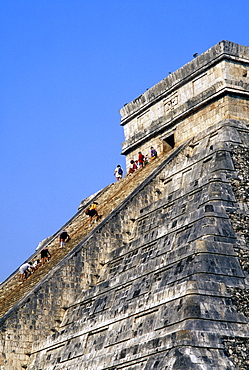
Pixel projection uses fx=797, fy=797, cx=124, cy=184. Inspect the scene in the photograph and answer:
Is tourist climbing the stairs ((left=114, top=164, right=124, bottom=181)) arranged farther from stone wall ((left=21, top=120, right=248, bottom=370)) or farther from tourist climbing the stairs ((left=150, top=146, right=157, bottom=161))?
stone wall ((left=21, top=120, right=248, bottom=370))

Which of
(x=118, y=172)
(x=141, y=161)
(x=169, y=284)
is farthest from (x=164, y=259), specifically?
(x=118, y=172)

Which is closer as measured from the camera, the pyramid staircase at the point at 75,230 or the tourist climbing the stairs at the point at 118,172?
the pyramid staircase at the point at 75,230

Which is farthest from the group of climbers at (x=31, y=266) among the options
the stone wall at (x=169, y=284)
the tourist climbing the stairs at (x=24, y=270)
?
the stone wall at (x=169, y=284)

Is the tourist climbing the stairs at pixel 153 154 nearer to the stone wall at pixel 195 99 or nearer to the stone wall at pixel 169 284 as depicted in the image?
the stone wall at pixel 195 99

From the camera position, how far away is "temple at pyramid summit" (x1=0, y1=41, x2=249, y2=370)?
16641mm

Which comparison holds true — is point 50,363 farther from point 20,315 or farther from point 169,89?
point 169,89

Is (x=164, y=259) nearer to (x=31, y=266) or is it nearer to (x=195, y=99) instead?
(x=31, y=266)

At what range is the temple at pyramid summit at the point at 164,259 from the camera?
16.6m

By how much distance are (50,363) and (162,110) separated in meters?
11.5

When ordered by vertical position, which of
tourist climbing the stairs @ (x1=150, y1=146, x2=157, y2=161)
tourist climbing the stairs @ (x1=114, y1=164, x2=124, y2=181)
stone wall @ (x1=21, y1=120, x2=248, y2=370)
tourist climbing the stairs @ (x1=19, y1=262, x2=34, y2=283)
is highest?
tourist climbing the stairs @ (x1=114, y1=164, x2=124, y2=181)

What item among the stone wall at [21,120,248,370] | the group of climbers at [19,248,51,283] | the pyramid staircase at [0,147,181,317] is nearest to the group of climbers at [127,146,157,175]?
the pyramid staircase at [0,147,181,317]

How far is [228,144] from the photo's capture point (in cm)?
2280

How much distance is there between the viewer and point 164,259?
19125 mm

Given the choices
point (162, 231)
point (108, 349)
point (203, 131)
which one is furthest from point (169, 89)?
point (108, 349)
